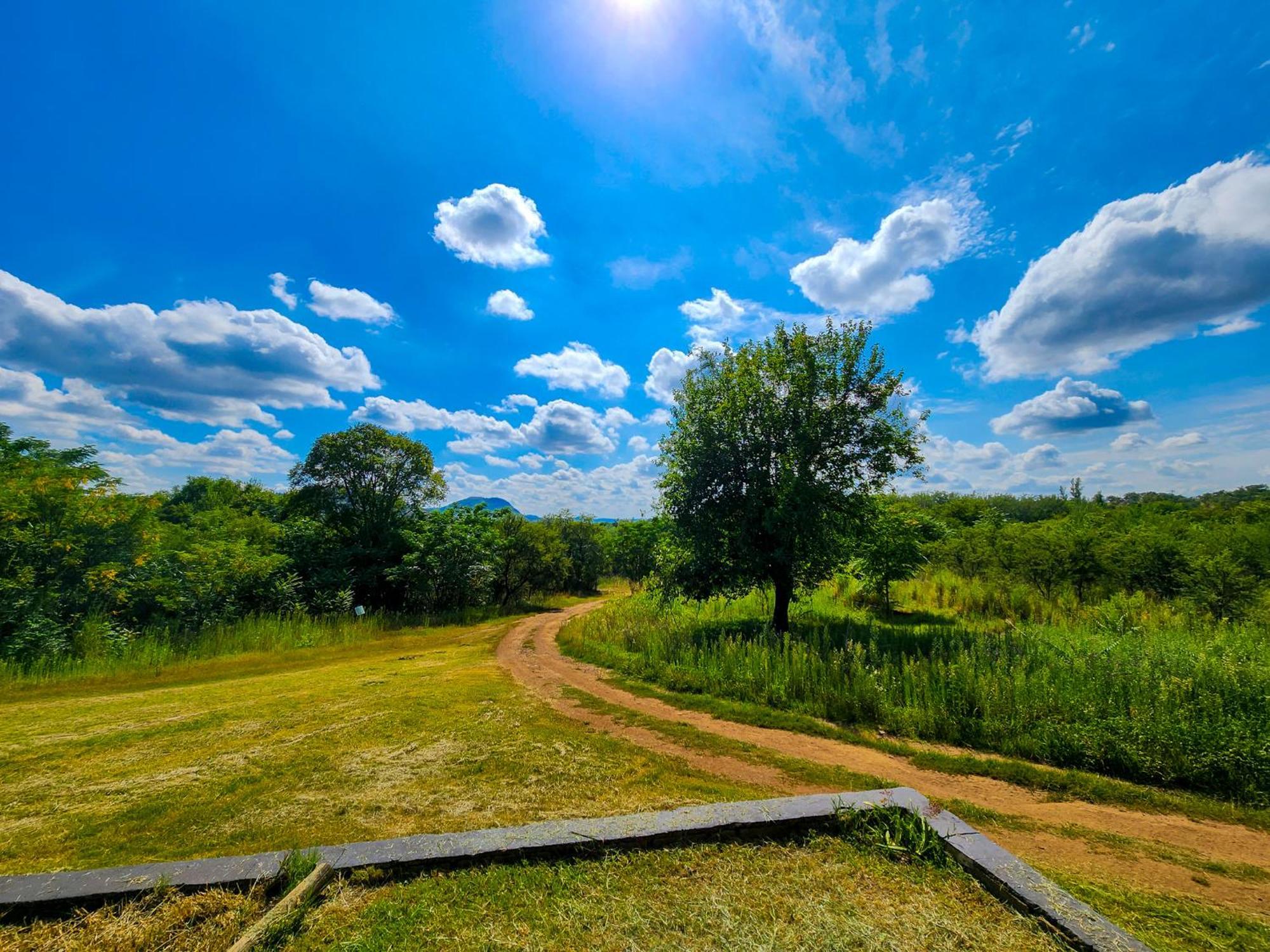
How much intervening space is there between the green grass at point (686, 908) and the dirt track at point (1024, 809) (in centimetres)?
173

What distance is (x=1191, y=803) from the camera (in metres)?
5.02

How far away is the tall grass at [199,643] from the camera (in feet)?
37.6

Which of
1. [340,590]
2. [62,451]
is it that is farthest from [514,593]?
[62,451]

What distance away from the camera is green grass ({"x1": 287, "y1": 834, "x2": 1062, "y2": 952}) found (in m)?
2.68

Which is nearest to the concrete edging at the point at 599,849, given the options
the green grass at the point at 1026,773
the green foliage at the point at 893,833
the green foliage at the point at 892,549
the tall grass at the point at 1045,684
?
the green foliage at the point at 893,833

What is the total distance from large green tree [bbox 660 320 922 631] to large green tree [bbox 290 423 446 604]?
65.5ft

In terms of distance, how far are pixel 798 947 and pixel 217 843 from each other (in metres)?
4.72

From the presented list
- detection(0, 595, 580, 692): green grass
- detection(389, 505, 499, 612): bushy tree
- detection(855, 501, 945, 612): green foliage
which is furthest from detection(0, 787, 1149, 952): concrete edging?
detection(389, 505, 499, 612): bushy tree

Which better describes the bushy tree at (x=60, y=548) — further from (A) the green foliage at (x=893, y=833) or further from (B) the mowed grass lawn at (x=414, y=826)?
(A) the green foliage at (x=893, y=833)

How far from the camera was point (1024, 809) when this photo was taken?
5.00 meters

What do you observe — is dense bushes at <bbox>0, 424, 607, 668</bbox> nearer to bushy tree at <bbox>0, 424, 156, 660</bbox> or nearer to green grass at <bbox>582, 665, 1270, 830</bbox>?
bushy tree at <bbox>0, 424, 156, 660</bbox>

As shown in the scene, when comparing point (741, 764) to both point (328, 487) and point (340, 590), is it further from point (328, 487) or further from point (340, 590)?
point (328, 487)

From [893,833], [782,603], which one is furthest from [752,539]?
[893,833]

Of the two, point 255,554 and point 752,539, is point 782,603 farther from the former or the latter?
point 255,554
